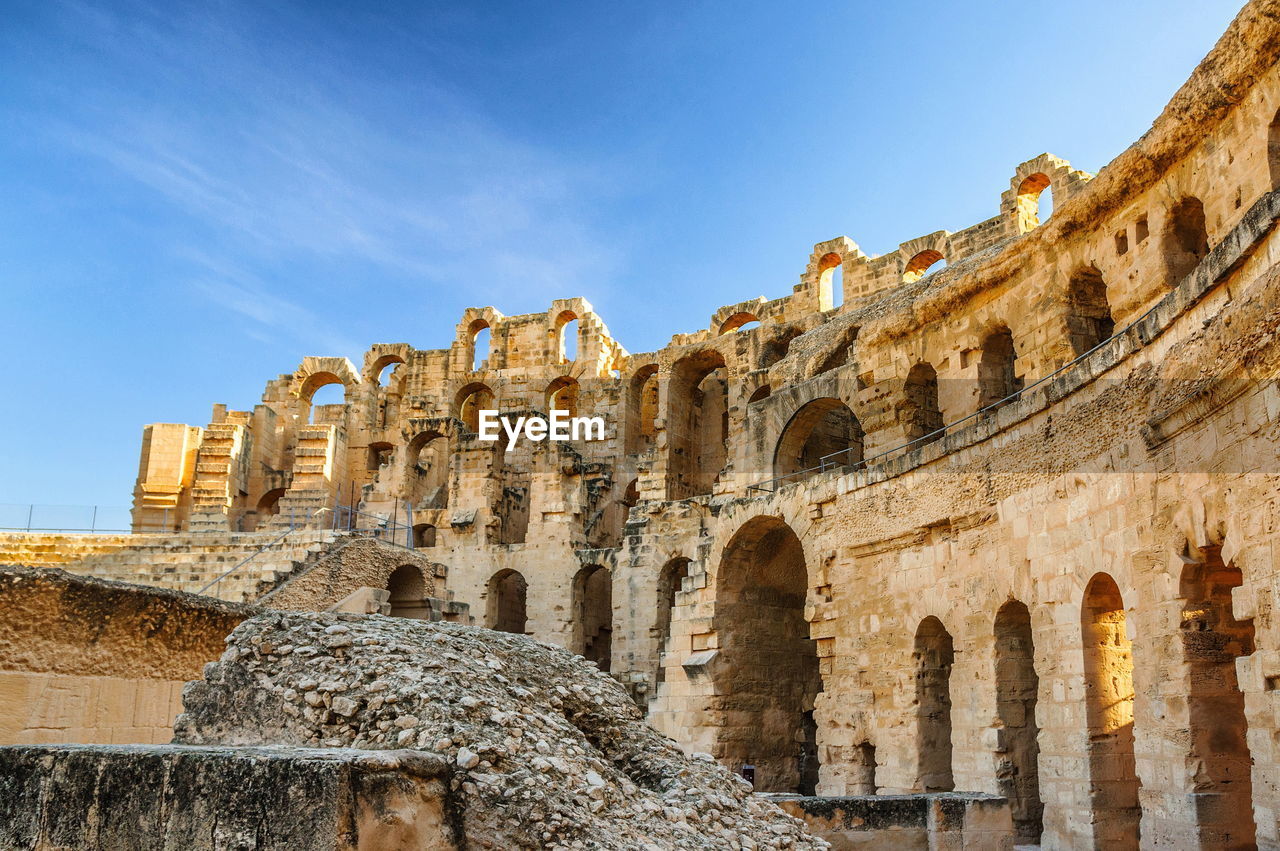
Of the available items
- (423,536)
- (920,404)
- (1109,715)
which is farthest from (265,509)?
(1109,715)

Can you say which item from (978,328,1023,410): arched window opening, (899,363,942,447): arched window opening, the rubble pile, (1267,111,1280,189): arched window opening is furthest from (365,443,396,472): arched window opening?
the rubble pile

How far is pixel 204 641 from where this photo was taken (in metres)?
8.46

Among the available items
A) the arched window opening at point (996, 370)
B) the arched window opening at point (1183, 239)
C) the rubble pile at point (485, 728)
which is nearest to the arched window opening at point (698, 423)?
the arched window opening at point (996, 370)

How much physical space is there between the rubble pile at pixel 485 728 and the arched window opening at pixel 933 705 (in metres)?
6.06

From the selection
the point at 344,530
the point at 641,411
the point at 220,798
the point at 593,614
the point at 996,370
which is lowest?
the point at 220,798

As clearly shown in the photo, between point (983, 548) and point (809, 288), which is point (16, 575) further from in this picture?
point (809, 288)

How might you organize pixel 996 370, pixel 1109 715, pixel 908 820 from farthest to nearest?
1. pixel 996 370
2. pixel 1109 715
3. pixel 908 820

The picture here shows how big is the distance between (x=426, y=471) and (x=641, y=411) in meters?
6.39

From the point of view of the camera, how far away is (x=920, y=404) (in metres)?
17.1

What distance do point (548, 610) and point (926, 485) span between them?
11.4 metres

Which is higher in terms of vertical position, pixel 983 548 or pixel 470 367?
pixel 470 367

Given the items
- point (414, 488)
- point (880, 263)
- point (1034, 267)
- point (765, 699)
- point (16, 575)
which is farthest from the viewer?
point (414, 488)

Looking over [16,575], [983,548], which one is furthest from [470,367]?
[16,575]

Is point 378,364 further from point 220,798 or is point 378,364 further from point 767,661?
point 220,798
